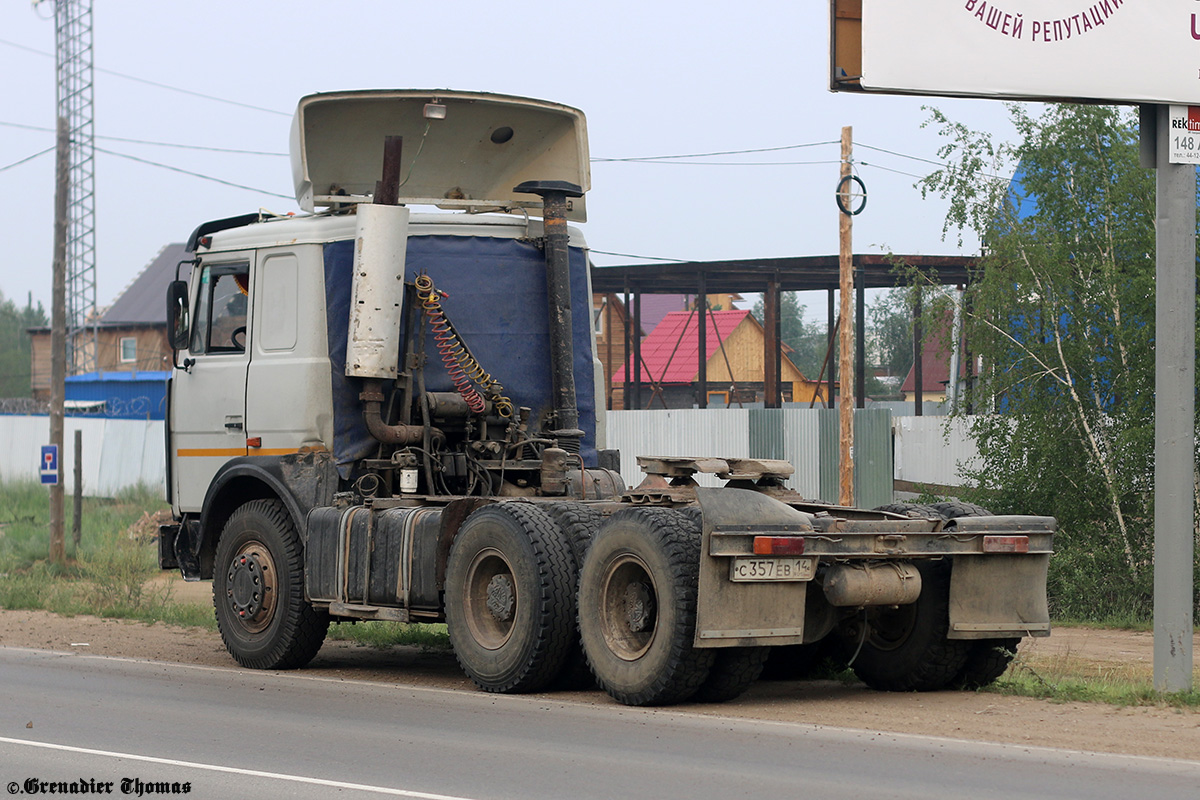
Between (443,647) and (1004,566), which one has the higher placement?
(1004,566)

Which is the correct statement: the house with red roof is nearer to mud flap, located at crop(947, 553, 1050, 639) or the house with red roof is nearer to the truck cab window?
the truck cab window

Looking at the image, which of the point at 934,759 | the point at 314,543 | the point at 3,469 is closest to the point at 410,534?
the point at 314,543

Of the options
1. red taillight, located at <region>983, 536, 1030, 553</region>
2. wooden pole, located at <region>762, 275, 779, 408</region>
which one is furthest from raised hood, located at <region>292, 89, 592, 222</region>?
wooden pole, located at <region>762, 275, 779, 408</region>

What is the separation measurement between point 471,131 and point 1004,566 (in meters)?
5.88

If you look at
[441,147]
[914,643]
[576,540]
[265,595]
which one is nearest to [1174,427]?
[914,643]

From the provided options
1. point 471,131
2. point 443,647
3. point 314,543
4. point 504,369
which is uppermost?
point 471,131

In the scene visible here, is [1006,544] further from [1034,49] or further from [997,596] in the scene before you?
[1034,49]

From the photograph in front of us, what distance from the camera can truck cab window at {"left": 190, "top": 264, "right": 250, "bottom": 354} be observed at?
12.6 meters

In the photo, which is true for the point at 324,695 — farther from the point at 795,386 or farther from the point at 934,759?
the point at 795,386

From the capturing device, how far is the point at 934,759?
759 cm

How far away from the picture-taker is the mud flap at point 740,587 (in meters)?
8.82

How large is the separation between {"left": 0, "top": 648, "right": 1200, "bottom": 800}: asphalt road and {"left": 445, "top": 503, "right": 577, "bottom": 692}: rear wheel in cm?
25

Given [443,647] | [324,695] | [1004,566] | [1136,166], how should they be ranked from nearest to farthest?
[1004,566], [324,695], [443,647], [1136,166]

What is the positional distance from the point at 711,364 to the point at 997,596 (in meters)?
58.0
